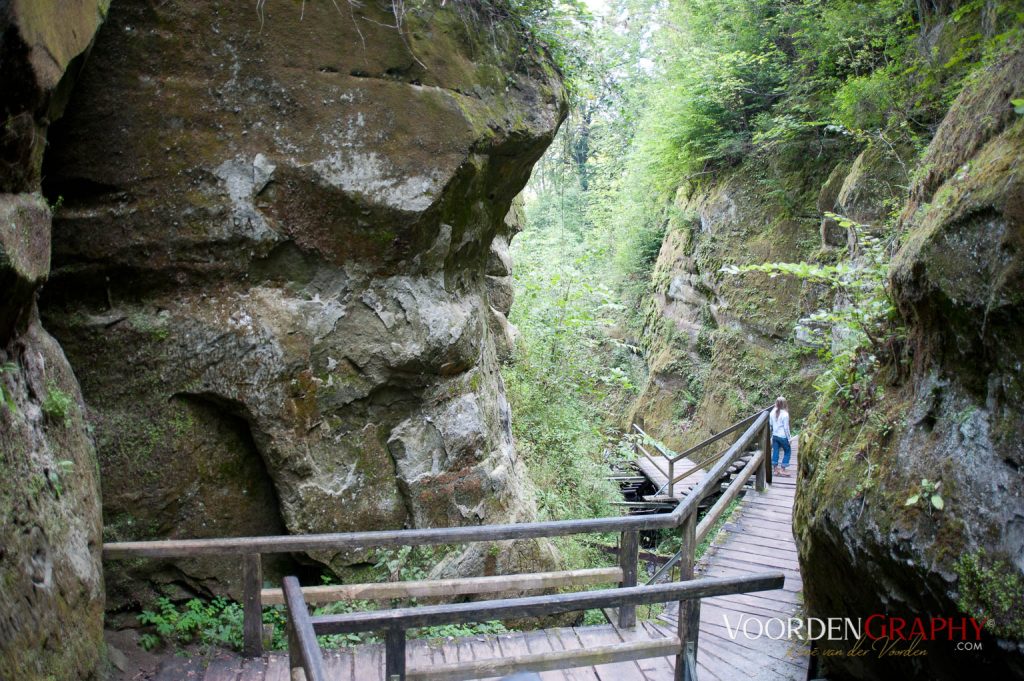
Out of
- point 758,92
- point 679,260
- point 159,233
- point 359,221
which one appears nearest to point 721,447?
point 679,260

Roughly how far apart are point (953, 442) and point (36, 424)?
5187mm

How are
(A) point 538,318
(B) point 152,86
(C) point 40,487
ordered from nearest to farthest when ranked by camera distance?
1. (C) point 40,487
2. (B) point 152,86
3. (A) point 538,318

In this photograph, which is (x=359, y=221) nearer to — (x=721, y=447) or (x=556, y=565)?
(x=556, y=565)

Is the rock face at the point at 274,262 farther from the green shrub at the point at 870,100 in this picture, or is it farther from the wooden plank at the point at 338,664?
the green shrub at the point at 870,100

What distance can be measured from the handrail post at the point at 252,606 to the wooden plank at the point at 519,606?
1.19 meters

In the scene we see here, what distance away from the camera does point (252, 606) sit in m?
4.41

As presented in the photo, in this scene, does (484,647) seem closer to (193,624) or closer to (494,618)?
(494,618)

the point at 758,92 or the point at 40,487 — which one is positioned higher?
the point at 758,92

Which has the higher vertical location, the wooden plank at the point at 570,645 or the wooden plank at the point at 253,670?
the wooden plank at the point at 253,670

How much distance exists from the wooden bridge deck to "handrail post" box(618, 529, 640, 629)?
Answer: 0.08 metres

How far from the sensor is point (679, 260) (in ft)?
60.3

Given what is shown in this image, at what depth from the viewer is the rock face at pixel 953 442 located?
11.0ft

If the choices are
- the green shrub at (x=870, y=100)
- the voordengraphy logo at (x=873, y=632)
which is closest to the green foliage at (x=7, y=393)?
the voordengraphy logo at (x=873, y=632)

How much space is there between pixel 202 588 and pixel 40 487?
6.78 ft
